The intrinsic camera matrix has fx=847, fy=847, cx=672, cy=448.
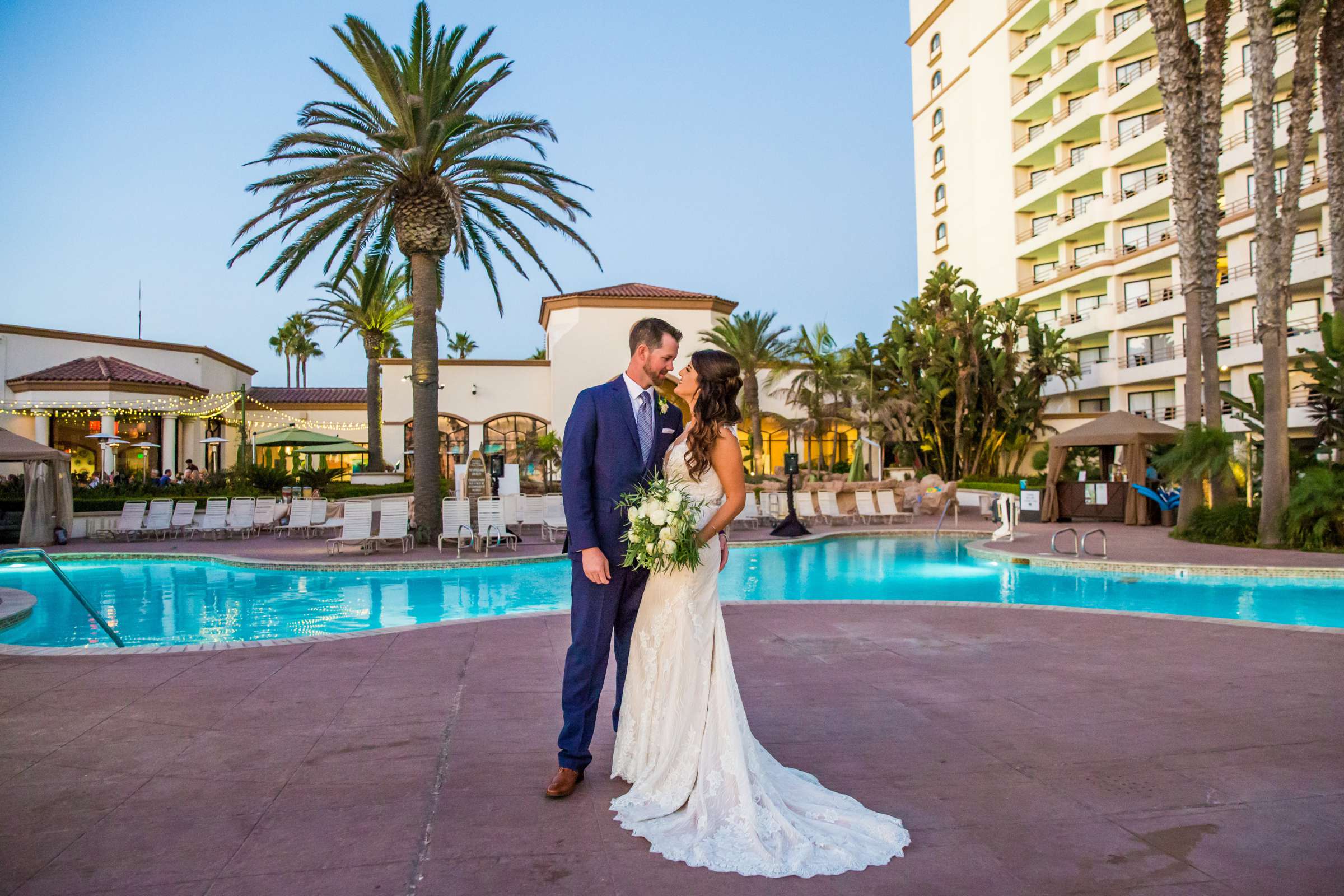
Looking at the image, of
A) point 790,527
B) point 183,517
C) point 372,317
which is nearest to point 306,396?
point 372,317

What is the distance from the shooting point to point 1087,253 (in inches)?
1441

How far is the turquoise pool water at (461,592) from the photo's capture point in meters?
8.97

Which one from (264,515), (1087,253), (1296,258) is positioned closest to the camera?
(264,515)

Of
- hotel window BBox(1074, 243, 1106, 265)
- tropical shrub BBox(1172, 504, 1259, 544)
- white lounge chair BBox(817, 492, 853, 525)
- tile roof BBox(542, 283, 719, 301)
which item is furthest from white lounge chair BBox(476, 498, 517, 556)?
hotel window BBox(1074, 243, 1106, 265)

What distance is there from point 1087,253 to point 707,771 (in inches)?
1545

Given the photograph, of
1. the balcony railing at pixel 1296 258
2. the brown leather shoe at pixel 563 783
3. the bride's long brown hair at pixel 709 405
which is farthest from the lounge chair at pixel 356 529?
the balcony railing at pixel 1296 258

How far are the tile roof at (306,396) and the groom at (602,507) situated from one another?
35211 mm

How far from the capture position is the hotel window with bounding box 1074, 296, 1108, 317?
3556cm

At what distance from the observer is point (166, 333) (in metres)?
103

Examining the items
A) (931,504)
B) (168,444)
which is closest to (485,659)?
(931,504)

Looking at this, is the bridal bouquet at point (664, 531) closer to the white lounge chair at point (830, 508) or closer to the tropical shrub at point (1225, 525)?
the tropical shrub at point (1225, 525)

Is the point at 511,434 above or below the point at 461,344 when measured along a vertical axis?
below

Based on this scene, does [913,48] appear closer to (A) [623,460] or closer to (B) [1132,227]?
(B) [1132,227]

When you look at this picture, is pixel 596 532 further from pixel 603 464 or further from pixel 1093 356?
pixel 1093 356
